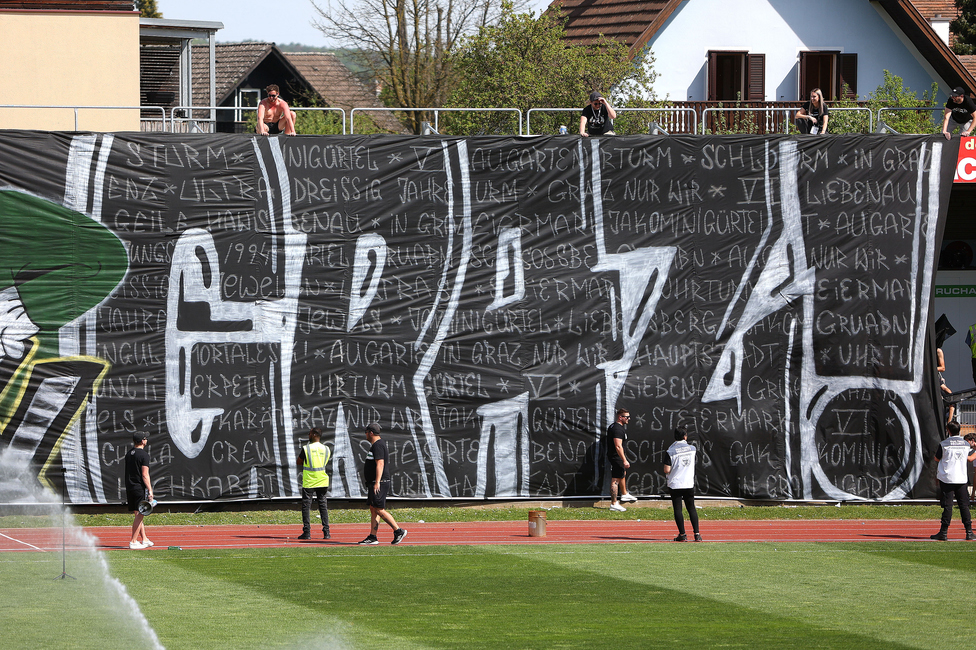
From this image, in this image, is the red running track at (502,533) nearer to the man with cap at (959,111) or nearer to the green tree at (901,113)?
the man with cap at (959,111)

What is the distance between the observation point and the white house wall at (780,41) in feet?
118

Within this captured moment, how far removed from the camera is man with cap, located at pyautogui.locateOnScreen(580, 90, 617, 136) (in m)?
22.4

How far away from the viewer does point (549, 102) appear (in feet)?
92.8

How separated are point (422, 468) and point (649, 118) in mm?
10538

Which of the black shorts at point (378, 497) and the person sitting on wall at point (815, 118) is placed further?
the person sitting on wall at point (815, 118)

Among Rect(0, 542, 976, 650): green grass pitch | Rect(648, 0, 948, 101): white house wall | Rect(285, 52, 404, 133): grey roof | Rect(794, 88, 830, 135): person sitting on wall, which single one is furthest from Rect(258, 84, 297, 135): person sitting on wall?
Rect(285, 52, 404, 133): grey roof

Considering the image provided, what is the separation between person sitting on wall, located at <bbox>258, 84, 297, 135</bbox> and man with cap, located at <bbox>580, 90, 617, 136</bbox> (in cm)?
546

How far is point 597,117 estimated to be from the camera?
2262 centimetres

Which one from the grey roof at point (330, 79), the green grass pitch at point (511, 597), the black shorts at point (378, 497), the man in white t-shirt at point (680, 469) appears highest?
the grey roof at point (330, 79)

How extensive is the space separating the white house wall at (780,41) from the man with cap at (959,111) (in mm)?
13486

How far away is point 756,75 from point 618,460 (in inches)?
731

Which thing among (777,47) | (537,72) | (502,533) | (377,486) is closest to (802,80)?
(777,47)

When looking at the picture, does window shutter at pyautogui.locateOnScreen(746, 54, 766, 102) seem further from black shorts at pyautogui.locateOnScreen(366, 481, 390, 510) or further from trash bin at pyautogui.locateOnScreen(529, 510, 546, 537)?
black shorts at pyautogui.locateOnScreen(366, 481, 390, 510)

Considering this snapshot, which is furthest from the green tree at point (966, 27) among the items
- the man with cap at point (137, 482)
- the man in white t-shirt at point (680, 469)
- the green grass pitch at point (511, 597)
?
the man with cap at point (137, 482)
